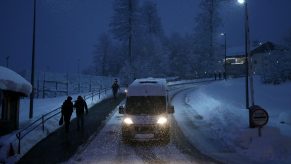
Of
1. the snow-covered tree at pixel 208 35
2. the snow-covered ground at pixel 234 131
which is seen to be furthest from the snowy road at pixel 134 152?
the snow-covered tree at pixel 208 35

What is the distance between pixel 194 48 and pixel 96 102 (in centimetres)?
4707

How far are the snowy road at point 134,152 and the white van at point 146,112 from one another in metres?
0.53

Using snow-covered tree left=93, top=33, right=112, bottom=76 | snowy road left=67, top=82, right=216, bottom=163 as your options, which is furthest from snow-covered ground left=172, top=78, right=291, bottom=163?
snow-covered tree left=93, top=33, right=112, bottom=76

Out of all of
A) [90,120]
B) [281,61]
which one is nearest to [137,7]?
[281,61]

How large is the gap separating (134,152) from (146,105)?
279 centimetres

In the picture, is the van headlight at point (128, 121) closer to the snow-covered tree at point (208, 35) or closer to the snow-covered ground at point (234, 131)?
the snow-covered ground at point (234, 131)

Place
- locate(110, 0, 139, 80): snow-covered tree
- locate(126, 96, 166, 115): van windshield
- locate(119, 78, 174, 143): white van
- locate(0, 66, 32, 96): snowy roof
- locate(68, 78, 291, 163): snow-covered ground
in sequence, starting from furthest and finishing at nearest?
locate(110, 0, 139, 80): snow-covered tree
locate(0, 66, 32, 96): snowy roof
locate(126, 96, 166, 115): van windshield
locate(119, 78, 174, 143): white van
locate(68, 78, 291, 163): snow-covered ground

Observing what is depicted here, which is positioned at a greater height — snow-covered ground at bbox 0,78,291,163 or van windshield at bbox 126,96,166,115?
van windshield at bbox 126,96,166,115

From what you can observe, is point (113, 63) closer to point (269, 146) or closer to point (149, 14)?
point (149, 14)

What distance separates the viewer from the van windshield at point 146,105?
17.5 metres

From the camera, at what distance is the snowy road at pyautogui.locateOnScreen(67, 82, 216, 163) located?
1409 centimetres

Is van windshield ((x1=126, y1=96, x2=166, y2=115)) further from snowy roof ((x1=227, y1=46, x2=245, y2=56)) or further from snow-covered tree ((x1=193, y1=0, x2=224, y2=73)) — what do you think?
snowy roof ((x1=227, y1=46, x2=245, y2=56))

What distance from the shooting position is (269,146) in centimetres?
1444

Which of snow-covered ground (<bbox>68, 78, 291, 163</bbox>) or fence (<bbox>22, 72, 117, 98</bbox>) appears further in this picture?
fence (<bbox>22, 72, 117, 98</bbox>)
